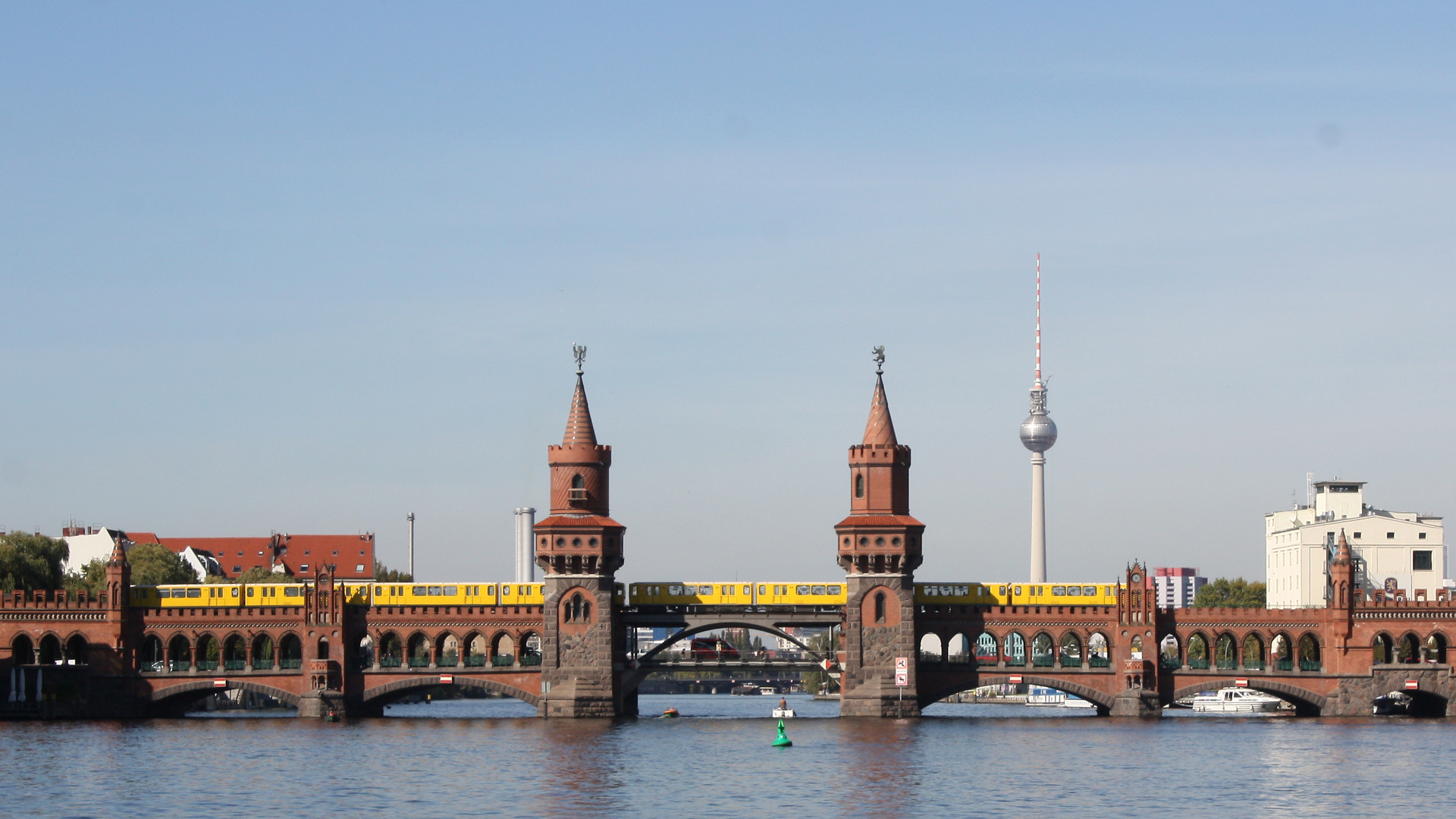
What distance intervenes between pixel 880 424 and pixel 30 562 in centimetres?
6602

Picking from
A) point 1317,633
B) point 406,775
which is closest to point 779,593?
point 1317,633

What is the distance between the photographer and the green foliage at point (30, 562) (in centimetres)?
15450

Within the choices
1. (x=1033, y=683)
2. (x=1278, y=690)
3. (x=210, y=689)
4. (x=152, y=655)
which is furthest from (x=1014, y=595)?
(x=152, y=655)

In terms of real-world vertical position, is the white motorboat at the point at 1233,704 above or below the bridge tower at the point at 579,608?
below

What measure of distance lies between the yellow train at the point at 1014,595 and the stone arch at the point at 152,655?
167 ft

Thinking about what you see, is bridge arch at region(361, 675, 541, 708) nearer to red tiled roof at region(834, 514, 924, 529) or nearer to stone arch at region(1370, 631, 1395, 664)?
red tiled roof at region(834, 514, 924, 529)

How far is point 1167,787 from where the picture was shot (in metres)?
93.2

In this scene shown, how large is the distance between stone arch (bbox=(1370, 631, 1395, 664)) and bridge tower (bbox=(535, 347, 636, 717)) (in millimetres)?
48994

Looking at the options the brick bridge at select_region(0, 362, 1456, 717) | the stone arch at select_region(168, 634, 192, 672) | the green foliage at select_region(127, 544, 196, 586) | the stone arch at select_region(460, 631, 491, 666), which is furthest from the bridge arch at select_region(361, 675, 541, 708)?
the green foliage at select_region(127, 544, 196, 586)

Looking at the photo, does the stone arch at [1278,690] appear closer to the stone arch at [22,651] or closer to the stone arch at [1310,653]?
the stone arch at [1310,653]

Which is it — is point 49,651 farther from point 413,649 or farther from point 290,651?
point 413,649

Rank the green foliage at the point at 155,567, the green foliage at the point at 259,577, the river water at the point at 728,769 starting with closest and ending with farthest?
the river water at the point at 728,769
the green foliage at the point at 155,567
the green foliage at the point at 259,577

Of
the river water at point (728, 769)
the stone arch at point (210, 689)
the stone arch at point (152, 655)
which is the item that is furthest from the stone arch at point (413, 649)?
the stone arch at point (152, 655)

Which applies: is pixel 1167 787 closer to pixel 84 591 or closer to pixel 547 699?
pixel 547 699
